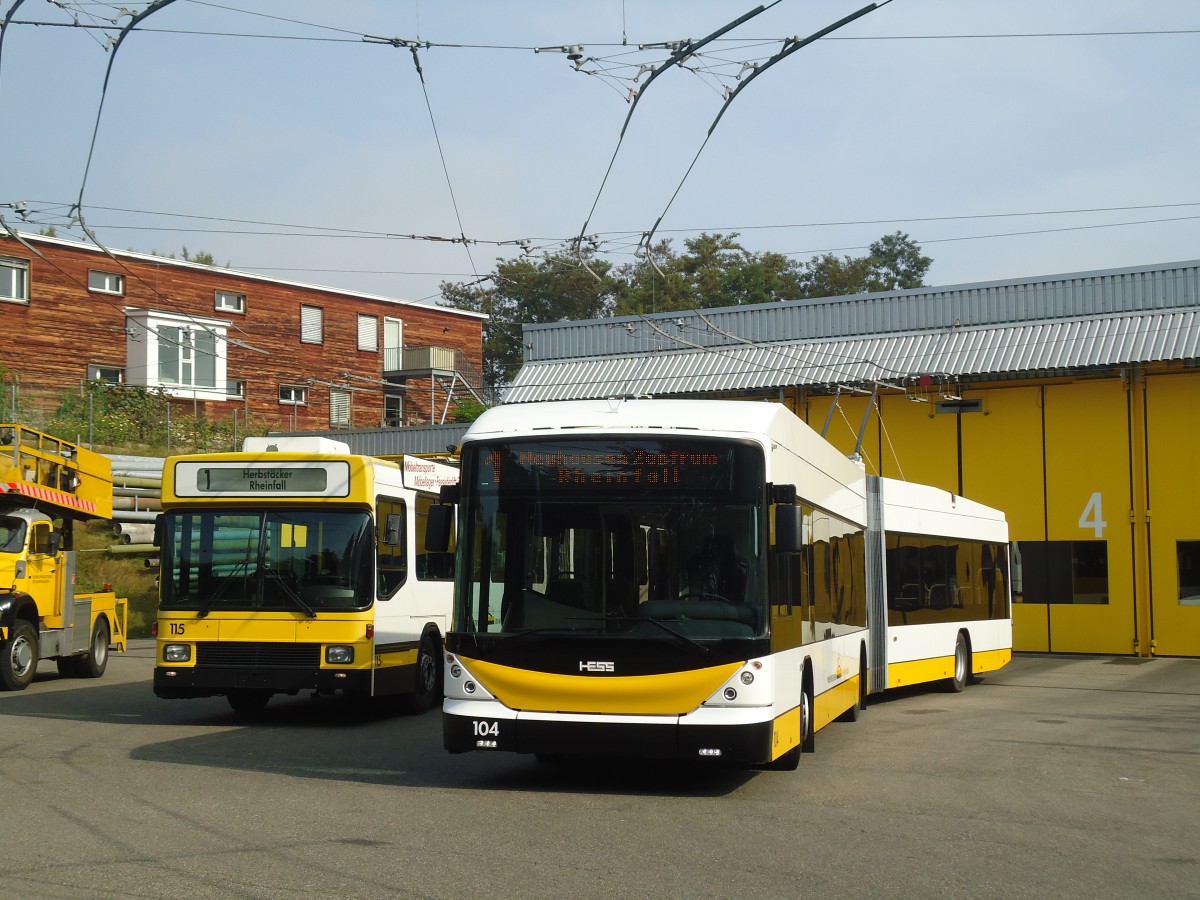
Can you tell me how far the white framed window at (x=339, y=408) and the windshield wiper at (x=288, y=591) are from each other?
40013 millimetres

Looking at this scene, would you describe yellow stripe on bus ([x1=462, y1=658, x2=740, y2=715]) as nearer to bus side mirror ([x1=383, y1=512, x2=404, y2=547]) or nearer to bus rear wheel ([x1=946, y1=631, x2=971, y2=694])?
bus side mirror ([x1=383, y1=512, x2=404, y2=547])

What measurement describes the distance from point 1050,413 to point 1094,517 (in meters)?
2.23

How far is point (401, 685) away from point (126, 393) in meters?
30.4

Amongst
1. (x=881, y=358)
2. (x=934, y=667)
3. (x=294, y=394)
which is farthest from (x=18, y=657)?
(x=294, y=394)

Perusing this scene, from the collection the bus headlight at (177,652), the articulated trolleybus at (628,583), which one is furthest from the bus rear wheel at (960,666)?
the bus headlight at (177,652)

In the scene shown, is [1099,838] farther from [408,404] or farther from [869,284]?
[869,284]

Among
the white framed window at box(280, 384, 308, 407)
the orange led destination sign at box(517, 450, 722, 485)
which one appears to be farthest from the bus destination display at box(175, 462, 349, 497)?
A: the white framed window at box(280, 384, 308, 407)

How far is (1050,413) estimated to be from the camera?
1127 inches

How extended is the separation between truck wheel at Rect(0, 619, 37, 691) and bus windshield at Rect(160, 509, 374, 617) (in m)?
4.70

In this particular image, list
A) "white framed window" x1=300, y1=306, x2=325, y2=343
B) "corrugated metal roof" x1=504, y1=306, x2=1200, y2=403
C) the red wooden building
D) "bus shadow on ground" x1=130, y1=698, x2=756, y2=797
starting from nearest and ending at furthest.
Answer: "bus shadow on ground" x1=130, y1=698, x2=756, y2=797 → "corrugated metal roof" x1=504, y1=306, x2=1200, y2=403 → the red wooden building → "white framed window" x1=300, y1=306, x2=325, y2=343

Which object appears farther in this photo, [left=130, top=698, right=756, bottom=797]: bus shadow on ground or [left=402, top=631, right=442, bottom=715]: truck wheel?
[left=402, top=631, right=442, bottom=715]: truck wheel

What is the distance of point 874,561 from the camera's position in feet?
56.6

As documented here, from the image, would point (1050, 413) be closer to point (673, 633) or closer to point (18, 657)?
point (18, 657)

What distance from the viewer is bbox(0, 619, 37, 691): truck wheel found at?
18.1 metres
